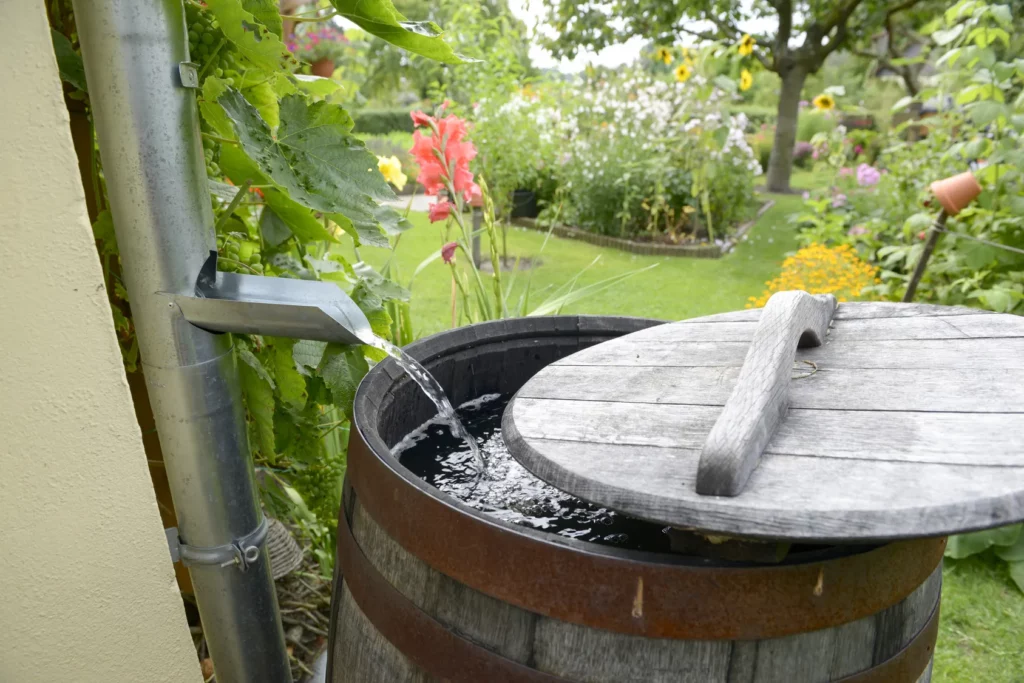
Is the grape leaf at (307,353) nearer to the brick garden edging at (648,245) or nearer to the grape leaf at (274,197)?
the grape leaf at (274,197)

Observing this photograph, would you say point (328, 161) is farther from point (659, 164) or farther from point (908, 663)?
point (659, 164)

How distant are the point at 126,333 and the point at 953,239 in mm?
2906

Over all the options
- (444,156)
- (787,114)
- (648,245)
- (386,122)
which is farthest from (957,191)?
(386,122)

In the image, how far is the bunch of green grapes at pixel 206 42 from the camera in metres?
0.99

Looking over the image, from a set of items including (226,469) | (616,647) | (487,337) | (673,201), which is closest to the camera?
(616,647)

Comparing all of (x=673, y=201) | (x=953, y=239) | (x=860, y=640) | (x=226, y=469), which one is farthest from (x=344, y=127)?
(x=673, y=201)

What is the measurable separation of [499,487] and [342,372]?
1.04 ft

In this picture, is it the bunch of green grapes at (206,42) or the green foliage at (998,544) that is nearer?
the bunch of green grapes at (206,42)

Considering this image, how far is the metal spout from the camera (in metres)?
0.80

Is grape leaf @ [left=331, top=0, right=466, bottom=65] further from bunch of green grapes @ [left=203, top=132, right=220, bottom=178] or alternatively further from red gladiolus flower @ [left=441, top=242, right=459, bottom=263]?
red gladiolus flower @ [left=441, top=242, right=459, bottom=263]

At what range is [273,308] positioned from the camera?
0.82 m

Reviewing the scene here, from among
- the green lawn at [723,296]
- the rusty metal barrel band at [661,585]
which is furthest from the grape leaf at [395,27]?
the green lawn at [723,296]

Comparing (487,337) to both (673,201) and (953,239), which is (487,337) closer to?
(953,239)

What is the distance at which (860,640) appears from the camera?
2.59 feet
